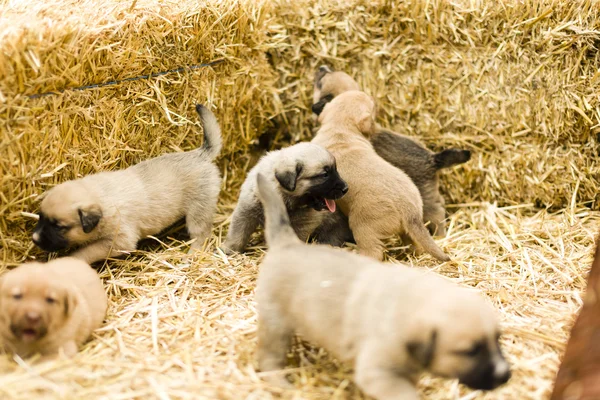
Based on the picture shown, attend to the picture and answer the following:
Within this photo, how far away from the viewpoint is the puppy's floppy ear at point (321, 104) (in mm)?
5309

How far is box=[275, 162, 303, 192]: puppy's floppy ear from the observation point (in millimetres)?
4379

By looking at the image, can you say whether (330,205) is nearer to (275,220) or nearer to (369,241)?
(369,241)

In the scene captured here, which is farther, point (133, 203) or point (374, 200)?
point (133, 203)

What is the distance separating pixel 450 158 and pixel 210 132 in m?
2.03

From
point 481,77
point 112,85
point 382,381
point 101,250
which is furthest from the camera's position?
point 481,77

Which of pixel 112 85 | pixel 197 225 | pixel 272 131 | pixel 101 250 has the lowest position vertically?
pixel 197 225

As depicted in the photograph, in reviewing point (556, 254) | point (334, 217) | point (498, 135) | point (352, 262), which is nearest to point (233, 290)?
point (334, 217)

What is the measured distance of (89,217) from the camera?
4117mm

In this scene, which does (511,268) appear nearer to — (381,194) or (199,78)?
(381,194)

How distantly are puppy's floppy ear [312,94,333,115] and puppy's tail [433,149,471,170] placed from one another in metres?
1.07

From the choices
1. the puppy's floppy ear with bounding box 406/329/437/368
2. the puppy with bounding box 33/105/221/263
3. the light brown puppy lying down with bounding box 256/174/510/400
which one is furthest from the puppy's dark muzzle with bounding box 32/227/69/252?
the puppy's floppy ear with bounding box 406/329/437/368

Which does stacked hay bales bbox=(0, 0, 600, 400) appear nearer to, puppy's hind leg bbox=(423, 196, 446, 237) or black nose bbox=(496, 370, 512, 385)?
puppy's hind leg bbox=(423, 196, 446, 237)


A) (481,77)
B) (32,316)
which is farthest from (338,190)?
(32,316)

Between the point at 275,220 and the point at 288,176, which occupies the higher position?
the point at 275,220
